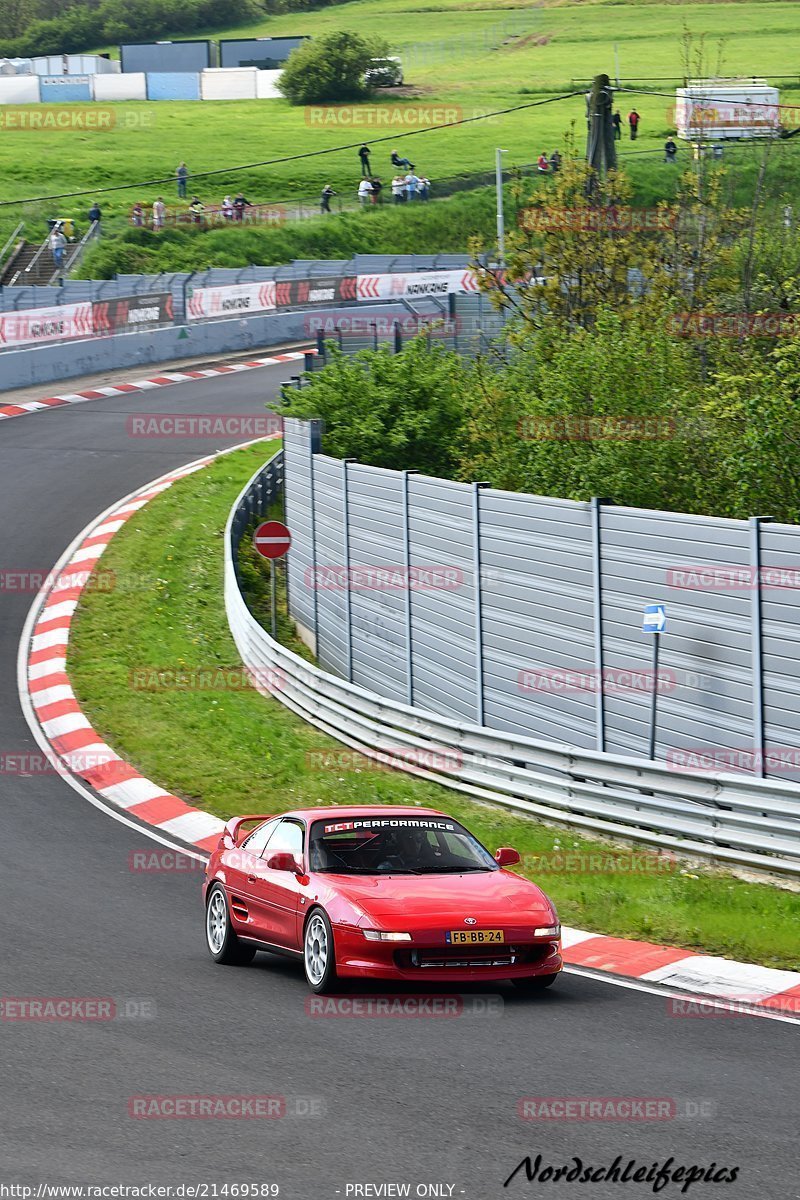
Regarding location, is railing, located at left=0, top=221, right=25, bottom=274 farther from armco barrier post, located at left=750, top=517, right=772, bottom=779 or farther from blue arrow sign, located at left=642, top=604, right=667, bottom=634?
armco barrier post, located at left=750, top=517, right=772, bottom=779

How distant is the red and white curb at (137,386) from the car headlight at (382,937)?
30202 mm

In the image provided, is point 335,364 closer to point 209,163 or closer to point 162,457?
point 162,457

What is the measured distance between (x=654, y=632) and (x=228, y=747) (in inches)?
258

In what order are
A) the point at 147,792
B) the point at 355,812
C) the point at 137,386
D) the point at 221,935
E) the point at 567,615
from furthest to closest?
the point at 137,386 < the point at 147,792 < the point at 567,615 < the point at 221,935 < the point at 355,812

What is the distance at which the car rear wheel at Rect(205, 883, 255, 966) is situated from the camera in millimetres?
11250

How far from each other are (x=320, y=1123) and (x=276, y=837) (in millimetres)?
4204

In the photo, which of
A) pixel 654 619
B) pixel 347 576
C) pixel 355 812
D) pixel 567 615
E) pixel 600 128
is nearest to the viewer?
pixel 355 812

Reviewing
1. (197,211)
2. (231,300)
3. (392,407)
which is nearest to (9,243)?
(197,211)

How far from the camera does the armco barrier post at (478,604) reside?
17453 millimetres

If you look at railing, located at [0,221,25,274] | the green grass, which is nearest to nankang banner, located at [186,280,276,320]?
railing, located at [0,221,25,274]

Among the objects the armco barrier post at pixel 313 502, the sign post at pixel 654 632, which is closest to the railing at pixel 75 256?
the armco barrier post at pixel 313 502

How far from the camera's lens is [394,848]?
1084 centimetres

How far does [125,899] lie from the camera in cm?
1327

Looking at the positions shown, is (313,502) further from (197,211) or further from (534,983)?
(197,211)
